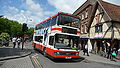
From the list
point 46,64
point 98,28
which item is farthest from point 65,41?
point 98,28

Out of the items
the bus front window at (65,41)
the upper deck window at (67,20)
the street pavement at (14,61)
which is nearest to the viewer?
the street pavement at (14,61)

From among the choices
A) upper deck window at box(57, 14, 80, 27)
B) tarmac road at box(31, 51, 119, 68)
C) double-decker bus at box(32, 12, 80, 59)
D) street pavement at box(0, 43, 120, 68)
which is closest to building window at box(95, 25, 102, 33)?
upper deck window at box(57, 14, 80, 27)

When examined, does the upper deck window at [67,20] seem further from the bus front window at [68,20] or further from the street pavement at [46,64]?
the street pavement at [46,64]

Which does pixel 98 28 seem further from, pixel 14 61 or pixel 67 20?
pixel 14 61

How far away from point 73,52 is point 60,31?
7.03 ft

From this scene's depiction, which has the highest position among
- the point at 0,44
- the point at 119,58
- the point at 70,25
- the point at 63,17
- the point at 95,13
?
the point at 95,13

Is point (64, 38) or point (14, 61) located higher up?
point (64, 38)

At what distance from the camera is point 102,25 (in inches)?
679

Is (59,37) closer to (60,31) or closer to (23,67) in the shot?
(60,31)

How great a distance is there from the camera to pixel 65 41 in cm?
949

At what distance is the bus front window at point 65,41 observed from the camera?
9.34m

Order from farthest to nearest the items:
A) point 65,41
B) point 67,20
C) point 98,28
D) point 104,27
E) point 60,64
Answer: point 98,28 < point 104,27 < point 67,20 < point 65,41 < point 60,64

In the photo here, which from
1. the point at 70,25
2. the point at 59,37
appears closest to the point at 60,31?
the point at 59,37

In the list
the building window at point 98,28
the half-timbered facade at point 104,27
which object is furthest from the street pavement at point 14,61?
the building window at point 98,28
